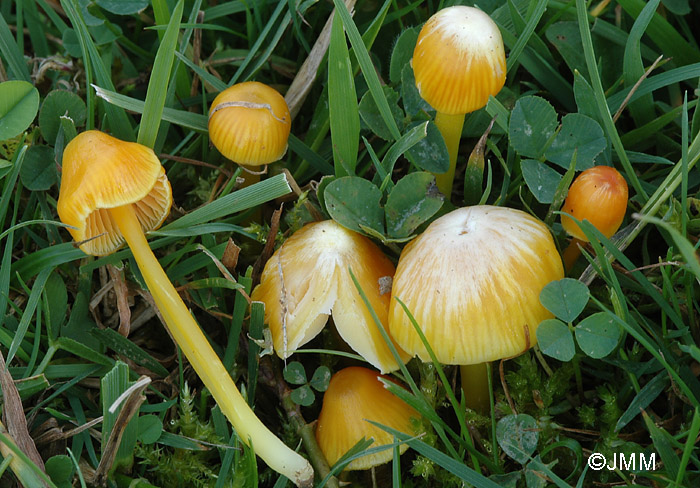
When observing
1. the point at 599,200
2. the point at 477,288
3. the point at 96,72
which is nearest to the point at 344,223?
the point at 477,288

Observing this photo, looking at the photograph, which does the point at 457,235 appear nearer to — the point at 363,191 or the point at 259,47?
the point at 363,191

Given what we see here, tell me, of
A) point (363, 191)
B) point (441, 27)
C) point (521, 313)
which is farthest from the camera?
point (363, 191)

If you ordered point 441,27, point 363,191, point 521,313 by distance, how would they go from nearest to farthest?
point 521,313 → point 441,27 → point 363,191

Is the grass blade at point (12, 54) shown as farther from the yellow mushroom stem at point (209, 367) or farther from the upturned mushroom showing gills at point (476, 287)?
the upturned mushroom showing gills at point (476, 287)

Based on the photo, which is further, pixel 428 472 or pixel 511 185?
pixel 511 185

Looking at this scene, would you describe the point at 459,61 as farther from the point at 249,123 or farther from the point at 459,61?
the point at 249,123

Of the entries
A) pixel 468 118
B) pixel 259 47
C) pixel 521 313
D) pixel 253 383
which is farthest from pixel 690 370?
pixel 259 47

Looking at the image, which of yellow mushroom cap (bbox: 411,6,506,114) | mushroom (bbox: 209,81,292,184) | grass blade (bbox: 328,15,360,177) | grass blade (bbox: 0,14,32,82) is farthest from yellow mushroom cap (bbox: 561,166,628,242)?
grass blade (bbox: 0,14,32,82)

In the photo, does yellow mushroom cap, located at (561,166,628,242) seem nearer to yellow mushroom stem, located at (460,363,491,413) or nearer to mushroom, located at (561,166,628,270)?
mushroom, located at (561,166,628,270)
